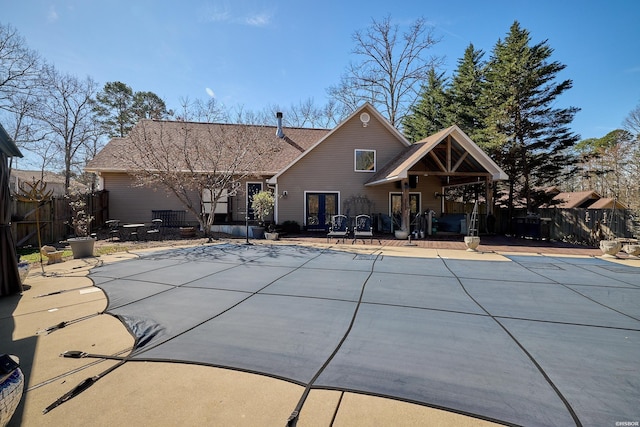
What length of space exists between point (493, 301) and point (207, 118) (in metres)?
12.7

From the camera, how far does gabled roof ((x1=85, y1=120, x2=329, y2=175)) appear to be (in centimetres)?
1277

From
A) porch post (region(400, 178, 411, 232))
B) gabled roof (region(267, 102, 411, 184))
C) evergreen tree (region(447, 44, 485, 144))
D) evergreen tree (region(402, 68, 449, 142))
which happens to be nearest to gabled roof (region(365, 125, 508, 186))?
porch post (region(400, 178, 411, 232))

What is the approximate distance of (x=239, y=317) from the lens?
356 centimetres

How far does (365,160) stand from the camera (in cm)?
1426

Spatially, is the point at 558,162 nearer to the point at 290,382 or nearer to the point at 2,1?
the point at 290,382

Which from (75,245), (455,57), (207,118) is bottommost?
(75,245)

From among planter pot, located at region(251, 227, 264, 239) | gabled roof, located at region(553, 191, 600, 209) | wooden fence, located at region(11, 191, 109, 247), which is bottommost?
planter pot, located at region(251, 227, 264, 239)

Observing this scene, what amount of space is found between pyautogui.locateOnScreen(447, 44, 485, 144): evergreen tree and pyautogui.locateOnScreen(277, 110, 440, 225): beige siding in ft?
24.1

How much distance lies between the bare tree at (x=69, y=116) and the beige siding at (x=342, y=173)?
19.3 meters

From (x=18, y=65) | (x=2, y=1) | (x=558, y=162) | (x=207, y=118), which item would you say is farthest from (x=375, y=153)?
(x=18, y=65)

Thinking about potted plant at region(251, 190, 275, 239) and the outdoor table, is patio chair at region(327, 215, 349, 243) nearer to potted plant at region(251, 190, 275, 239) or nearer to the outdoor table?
potted plant at region(251, 190, 275, 239)

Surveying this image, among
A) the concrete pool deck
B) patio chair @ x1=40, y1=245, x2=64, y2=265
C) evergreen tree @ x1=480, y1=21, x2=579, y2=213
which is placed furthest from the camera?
evergreen tree @ x1=480, y1=21, x2=579, y2=213

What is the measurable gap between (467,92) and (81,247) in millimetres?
23069

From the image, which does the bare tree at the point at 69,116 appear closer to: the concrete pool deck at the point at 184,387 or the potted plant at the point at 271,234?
the potted plant at the point at 271,234
